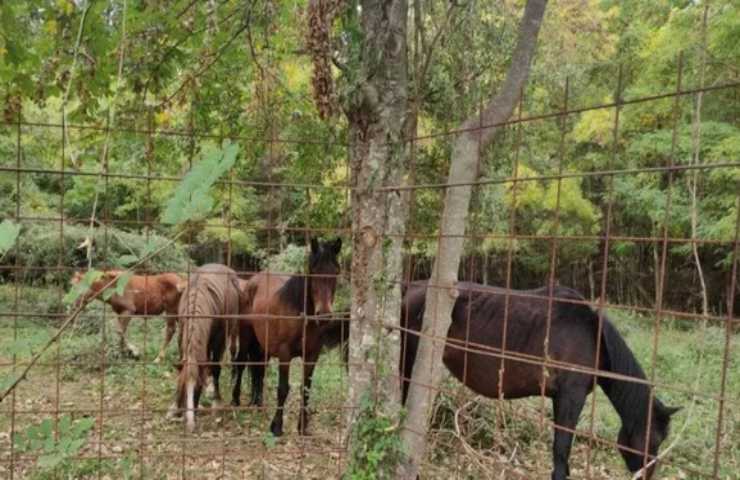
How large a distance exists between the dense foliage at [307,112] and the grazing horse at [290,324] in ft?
1.48

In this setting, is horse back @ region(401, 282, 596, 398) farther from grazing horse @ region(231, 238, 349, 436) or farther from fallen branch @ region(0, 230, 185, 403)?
fallen branch @ region(0, 230, 185, 403)

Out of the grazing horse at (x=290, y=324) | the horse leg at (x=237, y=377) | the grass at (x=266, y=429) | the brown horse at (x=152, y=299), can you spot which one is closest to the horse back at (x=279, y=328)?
the grazing horse at (x=290, y=324)

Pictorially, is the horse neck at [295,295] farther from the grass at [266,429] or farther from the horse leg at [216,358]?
the horse leg at [216,358]

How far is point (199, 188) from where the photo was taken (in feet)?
5.62

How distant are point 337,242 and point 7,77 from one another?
2.75m

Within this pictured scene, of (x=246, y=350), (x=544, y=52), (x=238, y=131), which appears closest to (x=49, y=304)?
(x=246, y=350)

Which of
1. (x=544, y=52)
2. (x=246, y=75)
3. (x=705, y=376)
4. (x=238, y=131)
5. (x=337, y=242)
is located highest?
(x=544, y=52)

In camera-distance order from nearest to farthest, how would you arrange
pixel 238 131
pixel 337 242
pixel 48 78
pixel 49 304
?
pixel 48 78, pixel 337 242, pixel 238 131, pixel 49 304

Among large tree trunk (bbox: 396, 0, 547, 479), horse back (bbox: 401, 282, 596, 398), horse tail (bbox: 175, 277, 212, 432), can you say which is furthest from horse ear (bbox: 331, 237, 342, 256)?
large tree trunk (bbox: 396, 0, 547, 479)

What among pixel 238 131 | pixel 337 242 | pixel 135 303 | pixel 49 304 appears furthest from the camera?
pixel 49 304

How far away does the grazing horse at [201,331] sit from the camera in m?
5.16

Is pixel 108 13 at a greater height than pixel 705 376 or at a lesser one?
greater

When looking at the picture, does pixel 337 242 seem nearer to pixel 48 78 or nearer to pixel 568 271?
pixel 48 78

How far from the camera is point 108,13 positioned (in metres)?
4.70
